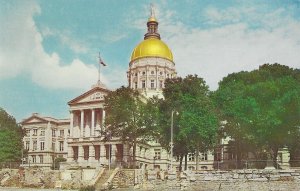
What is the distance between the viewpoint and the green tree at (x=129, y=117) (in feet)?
223

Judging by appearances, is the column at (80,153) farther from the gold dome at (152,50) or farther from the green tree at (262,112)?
the green tree at (262,112)

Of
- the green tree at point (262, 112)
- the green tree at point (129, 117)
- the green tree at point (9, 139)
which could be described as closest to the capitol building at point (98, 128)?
the green tree at point (9, 139)

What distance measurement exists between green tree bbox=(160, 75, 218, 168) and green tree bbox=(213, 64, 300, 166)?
259 centimetres

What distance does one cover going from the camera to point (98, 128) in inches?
3777

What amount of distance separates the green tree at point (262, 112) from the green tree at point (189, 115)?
8.51 feet

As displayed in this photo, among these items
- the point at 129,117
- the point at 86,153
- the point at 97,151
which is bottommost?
the point at 86,153

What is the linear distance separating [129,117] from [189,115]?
499 inches

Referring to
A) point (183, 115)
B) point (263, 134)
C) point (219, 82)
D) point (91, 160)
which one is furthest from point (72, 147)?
point (263, 134)

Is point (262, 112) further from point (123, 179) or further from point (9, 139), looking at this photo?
point (9, 139)

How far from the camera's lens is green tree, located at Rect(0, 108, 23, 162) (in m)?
79.2

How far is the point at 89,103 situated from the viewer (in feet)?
313

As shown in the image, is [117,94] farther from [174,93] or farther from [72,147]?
[72,147]

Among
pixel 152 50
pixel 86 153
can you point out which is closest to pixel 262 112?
pixel 86 153

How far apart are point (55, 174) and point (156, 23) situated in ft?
225
